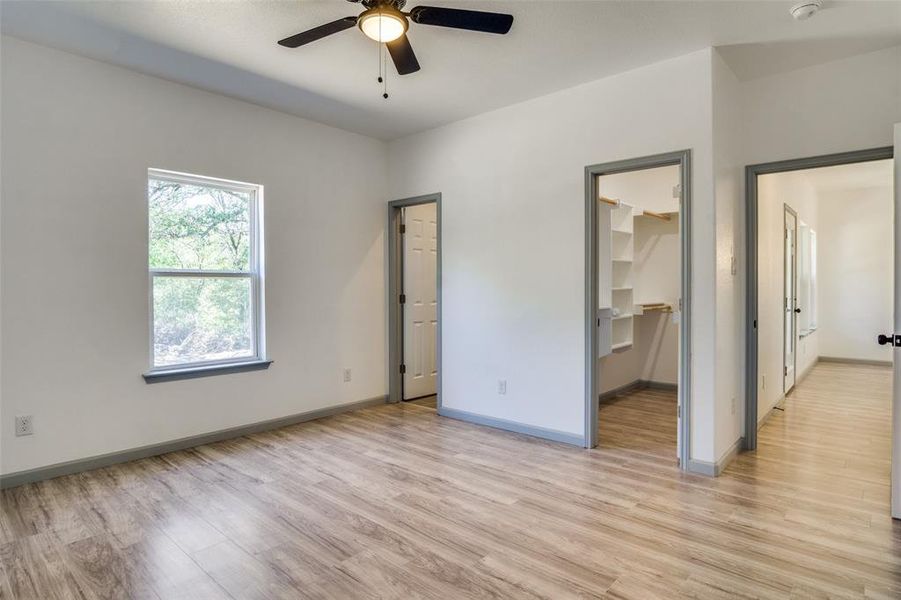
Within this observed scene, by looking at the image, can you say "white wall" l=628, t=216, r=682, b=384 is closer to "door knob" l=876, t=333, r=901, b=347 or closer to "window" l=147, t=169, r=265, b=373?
"door knob" l=876, t=333, r=901, b=347

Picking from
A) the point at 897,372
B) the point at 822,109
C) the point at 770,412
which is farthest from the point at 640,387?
the point at 822,109

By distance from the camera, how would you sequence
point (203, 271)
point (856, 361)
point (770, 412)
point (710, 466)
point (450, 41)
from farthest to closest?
point (856, 361)
point (770, 412)
point (203, 271)
point (710, 466)
point (450, 41)

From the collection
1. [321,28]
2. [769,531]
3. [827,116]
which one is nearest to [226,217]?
[321,28]

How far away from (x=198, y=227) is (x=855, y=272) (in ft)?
29.3

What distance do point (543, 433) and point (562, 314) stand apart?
968mm

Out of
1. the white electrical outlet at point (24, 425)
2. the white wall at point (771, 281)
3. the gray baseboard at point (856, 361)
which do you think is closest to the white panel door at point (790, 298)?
the white wall at point (771, 281)

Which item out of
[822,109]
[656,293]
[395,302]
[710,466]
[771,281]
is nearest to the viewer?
[710,466]

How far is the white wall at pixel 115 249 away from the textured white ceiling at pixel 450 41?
0.88ft

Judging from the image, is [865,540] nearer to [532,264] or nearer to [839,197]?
[532,264]

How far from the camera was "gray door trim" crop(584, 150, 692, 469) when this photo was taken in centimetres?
325

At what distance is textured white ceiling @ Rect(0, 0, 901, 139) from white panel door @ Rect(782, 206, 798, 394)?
2.45m

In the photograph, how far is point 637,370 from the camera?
5906mm

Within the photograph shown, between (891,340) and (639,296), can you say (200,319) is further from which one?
(639,296)

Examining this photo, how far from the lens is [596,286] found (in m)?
3.75
